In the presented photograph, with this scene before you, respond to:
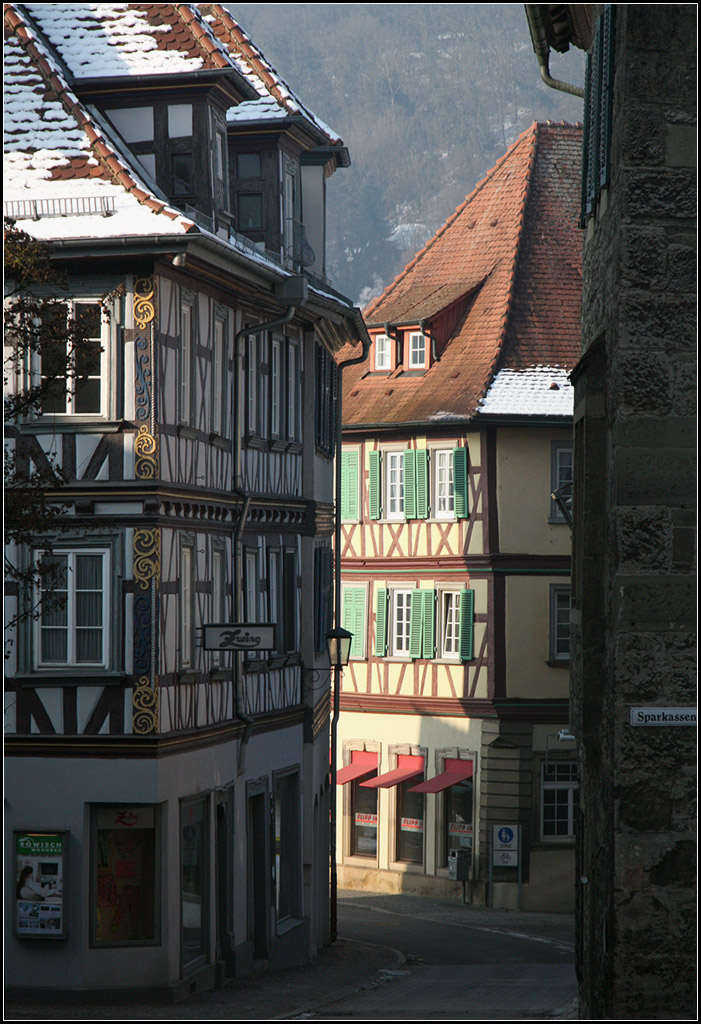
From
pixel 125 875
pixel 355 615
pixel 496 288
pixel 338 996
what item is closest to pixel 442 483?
pixel 355 615

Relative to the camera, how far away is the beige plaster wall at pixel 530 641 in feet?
111

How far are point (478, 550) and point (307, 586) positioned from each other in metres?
9.45

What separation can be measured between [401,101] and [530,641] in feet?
445

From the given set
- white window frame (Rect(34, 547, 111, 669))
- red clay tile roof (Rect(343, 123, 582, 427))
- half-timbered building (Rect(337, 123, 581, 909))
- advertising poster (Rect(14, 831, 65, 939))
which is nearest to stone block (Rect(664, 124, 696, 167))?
white window frame (Rect(34, 547, 111, 669))

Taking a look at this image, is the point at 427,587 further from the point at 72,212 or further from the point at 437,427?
the point at 72,212

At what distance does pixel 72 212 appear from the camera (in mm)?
A: 18719

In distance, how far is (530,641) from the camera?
3406cm

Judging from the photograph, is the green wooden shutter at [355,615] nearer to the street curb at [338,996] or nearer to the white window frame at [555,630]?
the white window frame at [555,630]

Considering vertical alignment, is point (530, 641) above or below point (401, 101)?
below

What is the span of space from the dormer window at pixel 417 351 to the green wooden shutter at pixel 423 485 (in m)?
2.49

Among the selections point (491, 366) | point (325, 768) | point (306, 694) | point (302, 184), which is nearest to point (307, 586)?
point (306, 694)

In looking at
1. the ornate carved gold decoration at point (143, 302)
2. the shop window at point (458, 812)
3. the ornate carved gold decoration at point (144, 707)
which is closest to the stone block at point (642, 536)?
the ornate carved gold decoration at point (144, 707)

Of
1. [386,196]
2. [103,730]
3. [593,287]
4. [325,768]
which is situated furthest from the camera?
[386,196]

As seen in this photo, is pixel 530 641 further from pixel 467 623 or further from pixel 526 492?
pixel 526 492
